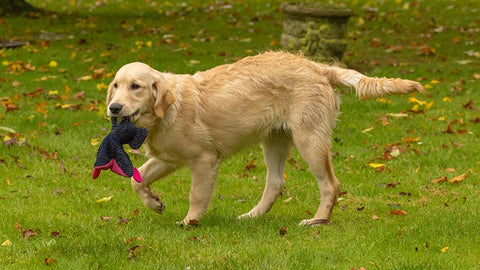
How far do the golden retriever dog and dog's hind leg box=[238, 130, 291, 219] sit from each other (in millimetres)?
137

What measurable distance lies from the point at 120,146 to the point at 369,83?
2.05 metres

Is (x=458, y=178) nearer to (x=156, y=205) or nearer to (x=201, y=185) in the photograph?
(x=201, y=185)

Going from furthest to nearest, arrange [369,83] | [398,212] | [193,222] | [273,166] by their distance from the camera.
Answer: [273,166], [398,212], [369,83], [193,222]

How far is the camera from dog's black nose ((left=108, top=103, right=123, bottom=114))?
18.2 ft

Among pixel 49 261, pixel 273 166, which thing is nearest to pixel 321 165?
pixel 273 166

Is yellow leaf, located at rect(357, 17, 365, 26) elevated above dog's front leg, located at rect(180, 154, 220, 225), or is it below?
below

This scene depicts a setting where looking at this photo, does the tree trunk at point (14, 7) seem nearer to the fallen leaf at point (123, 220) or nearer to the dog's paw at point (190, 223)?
the fallen leaf at point (123, 220)

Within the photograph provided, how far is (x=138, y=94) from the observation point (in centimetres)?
579

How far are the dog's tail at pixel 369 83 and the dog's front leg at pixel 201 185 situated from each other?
122cm

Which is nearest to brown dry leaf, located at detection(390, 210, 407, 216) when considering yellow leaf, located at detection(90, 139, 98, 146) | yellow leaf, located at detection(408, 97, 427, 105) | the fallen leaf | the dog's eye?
the fallen leaf

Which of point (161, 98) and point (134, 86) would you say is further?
point (161, 98)

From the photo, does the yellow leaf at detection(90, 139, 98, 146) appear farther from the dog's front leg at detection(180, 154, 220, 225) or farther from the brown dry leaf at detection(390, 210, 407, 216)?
the brown dry leaf at detection(390, 210, 407, 216)

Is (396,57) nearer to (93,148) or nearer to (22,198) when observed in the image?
(93,148)

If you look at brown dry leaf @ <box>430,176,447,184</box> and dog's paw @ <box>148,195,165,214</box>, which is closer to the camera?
dog's paw @ <box>148,195,165,214</box>
